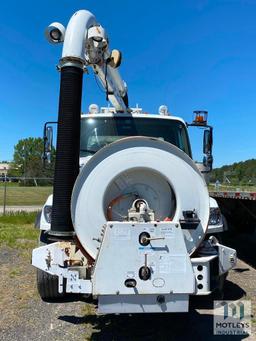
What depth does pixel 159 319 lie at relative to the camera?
477cm

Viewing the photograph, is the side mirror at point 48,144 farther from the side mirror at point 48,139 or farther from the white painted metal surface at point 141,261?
the white painted metal surface at point 141,261

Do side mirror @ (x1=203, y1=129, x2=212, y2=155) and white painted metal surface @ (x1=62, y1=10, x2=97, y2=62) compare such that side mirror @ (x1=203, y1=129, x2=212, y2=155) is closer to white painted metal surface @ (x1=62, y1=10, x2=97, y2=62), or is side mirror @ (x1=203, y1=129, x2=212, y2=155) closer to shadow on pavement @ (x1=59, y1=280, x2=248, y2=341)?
shadow on pavement @ (x1=59, y1=280, x2=248, y2=341)

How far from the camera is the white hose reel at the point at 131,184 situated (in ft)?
12.6

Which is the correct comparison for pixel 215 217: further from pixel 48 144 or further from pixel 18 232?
pixel 18 232

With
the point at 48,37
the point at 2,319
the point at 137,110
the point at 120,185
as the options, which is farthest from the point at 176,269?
the point at 137,110

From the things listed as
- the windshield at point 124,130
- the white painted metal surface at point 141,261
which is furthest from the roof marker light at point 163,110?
the white painted metal surface at point 141,261

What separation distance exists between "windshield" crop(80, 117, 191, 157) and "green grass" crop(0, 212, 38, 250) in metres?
4.15

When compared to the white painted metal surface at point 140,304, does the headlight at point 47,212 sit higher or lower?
higher

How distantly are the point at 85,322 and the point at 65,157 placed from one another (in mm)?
1977

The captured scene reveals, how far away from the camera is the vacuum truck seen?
11.7 ft

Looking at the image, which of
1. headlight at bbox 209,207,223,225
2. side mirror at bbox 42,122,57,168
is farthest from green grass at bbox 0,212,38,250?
headlight at bbox 209,207,223,225

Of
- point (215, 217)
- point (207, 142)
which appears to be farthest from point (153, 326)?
point (207, 142)

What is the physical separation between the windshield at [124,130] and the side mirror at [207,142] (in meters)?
0.37

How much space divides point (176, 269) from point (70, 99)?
72.6 inches
